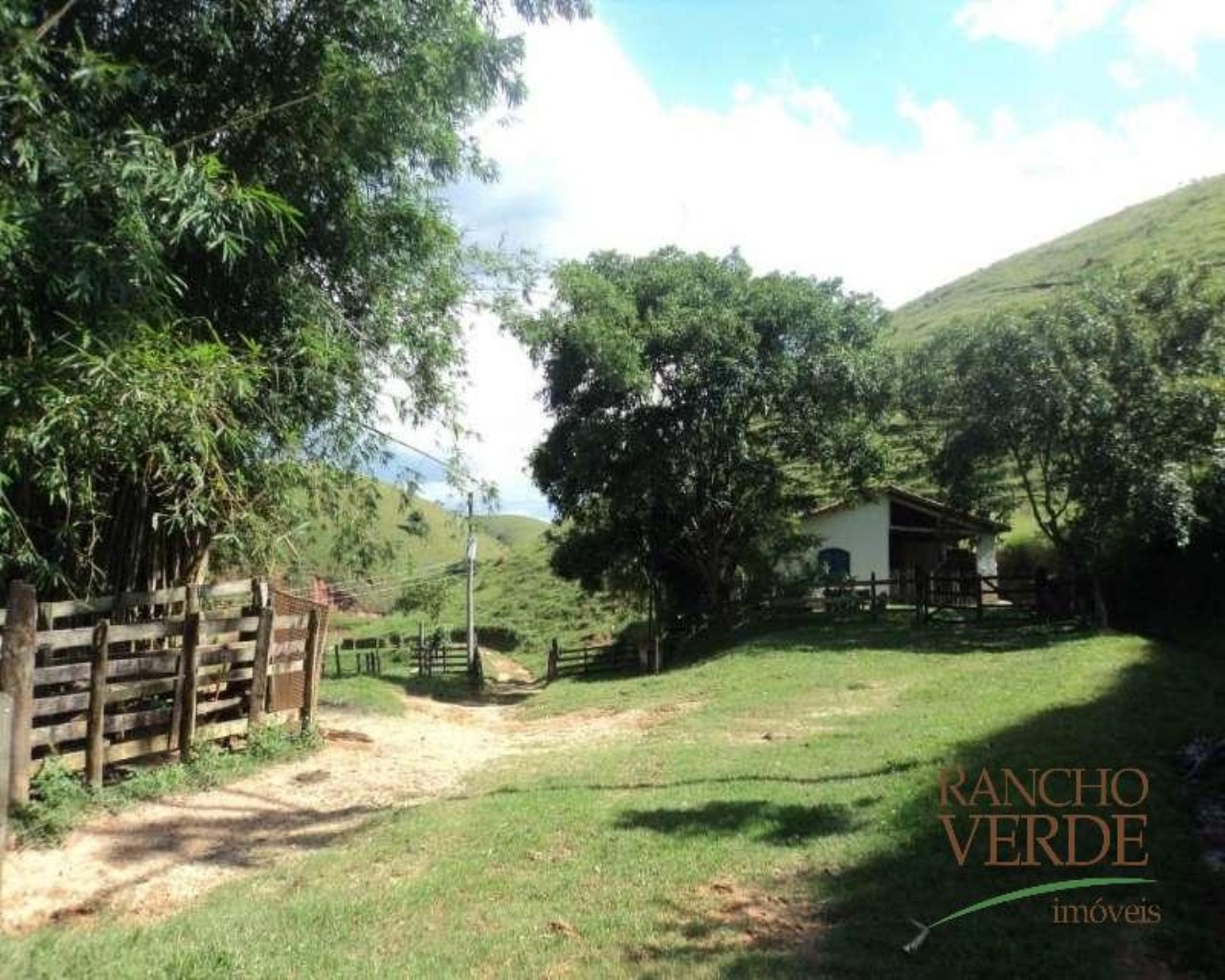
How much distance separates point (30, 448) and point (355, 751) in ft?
19.6

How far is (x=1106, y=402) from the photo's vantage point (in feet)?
57.8

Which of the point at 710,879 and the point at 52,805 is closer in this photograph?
the point at 710,879

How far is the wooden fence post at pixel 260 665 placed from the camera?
32.4ft

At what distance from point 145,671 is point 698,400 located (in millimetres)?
16062

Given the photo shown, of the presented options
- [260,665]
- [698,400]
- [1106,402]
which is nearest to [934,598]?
[1106,402]

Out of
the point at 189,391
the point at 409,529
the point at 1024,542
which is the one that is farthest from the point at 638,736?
the point at 1024,542

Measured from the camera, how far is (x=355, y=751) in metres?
11.0

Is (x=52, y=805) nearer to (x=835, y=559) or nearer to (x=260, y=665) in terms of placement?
(x=260, y=665)

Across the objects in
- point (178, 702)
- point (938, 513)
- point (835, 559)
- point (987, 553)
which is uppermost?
point (938, 513)

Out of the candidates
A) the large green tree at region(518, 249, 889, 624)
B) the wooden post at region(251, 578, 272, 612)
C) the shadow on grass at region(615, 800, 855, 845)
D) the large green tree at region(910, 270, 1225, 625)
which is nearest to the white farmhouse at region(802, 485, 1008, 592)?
the large green tree at region(518, 249, 889, 624)

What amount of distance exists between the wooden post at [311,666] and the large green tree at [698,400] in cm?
1151

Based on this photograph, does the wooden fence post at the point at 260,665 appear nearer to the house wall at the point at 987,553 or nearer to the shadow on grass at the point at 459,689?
the shadow on grass at the point at 459,689

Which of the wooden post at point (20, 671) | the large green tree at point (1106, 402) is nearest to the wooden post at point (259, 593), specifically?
the wooden post at point (20, 671)

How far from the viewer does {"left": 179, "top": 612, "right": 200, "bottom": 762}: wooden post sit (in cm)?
877
